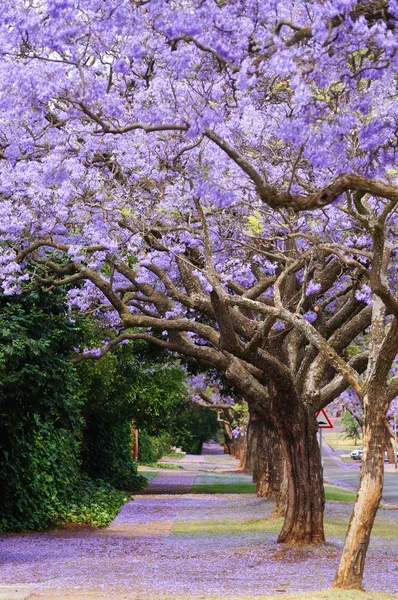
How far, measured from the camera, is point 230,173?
15.5 m

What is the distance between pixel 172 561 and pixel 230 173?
6096 mm

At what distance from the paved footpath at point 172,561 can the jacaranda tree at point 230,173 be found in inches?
63.6

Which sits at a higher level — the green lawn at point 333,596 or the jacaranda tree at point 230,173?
the jacaranda tree at point 230,173

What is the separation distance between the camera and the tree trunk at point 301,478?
17.9m

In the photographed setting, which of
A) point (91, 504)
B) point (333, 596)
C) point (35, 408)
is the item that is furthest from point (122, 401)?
point (333, 596)

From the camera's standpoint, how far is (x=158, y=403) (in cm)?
3384

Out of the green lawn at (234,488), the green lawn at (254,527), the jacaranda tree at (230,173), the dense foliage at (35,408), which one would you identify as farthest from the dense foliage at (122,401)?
the green lawn at (254,527)

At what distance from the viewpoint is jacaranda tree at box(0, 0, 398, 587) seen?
34.6ft

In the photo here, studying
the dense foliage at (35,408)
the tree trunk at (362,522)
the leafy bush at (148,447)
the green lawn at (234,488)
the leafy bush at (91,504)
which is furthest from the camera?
the leafy bush at (148,447)

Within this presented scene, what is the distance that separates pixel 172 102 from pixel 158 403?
74.0ft

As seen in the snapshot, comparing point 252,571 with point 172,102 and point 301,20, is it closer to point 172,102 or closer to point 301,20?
point 172,102

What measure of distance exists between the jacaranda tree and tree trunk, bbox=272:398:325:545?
3 centimetres

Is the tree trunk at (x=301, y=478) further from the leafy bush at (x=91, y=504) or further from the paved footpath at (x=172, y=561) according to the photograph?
the leafy bush at (x=91, y=504)

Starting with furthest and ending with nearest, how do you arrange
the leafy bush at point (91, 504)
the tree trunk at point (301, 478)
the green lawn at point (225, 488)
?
the green lawn at point (225, 488) → the leafy bush at point (91, 504) → the tree trunk at point (301, 478)
